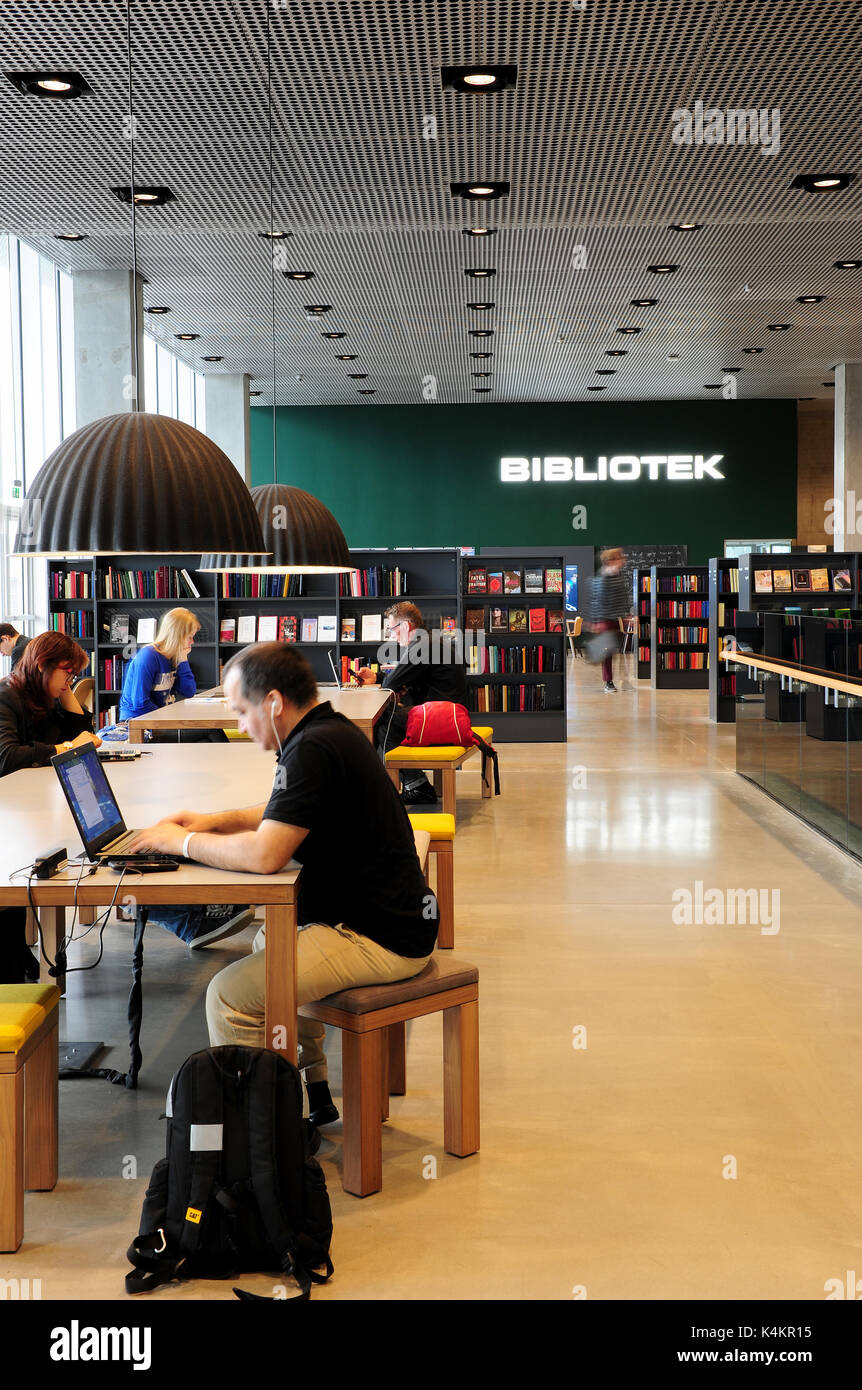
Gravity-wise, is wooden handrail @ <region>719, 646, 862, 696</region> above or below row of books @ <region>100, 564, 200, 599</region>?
below

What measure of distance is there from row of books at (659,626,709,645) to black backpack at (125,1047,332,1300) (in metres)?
15.5

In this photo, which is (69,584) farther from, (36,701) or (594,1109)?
(594,1109)

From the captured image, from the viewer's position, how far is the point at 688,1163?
3344 millimetres

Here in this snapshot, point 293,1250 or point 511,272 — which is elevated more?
point 511,272

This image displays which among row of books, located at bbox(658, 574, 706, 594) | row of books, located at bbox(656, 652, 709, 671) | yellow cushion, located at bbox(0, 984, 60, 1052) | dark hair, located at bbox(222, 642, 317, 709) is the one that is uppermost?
row of books, located at bbox(658, 574, 706, 594)

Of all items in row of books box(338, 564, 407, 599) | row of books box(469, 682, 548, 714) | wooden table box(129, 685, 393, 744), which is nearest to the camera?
wooden table box(129, 685, 393, 744)

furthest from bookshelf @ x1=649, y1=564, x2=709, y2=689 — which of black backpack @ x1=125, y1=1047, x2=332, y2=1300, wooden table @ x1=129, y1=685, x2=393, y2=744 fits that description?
black backpack @ x1=125, y1=1047, x2=332, y2=1300

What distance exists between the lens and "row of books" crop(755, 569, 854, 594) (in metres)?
12.7

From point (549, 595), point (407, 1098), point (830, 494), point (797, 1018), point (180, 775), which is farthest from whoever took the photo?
point (830, 494)

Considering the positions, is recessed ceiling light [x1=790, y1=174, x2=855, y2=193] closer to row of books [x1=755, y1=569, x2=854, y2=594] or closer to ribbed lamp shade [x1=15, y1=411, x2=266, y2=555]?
row of books [x1=755, y1=569, x2=854, y2=594]

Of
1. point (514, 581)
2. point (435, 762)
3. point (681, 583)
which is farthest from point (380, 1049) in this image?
point (681, 583)
